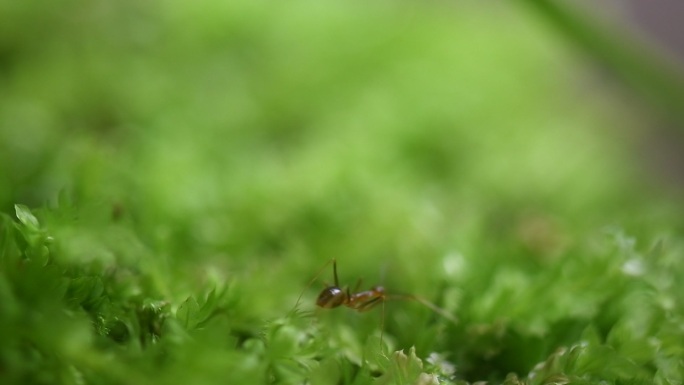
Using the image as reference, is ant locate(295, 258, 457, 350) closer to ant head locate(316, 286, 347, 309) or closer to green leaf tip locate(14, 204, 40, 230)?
ant head locate(316, 286, 347, 309)

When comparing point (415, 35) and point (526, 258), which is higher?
point (415, 35)

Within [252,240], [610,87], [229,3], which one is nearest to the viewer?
[252,240]

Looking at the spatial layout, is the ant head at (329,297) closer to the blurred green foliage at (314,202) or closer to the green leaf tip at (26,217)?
the blurred green foliage at (314,202)

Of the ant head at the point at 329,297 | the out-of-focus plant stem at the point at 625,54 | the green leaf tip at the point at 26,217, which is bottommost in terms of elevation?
the green leaf tip at the point at 26,217

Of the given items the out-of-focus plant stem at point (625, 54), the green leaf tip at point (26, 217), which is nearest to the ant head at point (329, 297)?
the green leaf tip at point (26, 217)

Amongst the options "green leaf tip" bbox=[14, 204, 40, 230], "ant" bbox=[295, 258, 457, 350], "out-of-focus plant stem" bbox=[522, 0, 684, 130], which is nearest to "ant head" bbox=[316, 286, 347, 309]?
"ant" bbox=[295, 258, 457, 350]

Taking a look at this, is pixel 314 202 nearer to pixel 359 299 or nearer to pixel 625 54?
pixel 359 299

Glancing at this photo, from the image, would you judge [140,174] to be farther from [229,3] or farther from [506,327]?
[229,3]

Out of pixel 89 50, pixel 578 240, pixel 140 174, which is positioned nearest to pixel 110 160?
pixel 140 174
